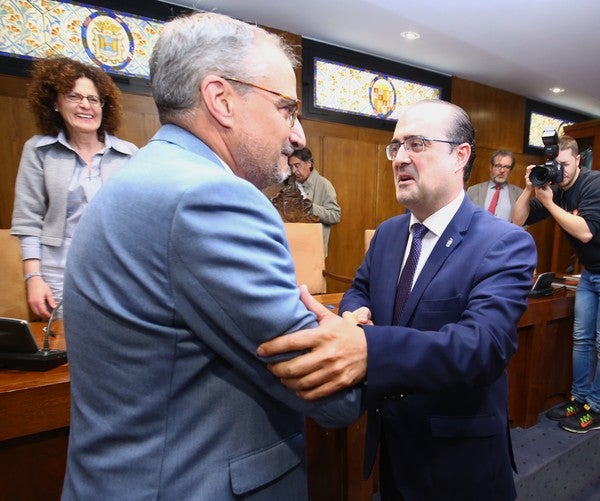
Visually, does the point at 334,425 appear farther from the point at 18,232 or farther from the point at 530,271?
the point at 18,232

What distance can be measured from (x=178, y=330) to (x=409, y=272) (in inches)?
28.9

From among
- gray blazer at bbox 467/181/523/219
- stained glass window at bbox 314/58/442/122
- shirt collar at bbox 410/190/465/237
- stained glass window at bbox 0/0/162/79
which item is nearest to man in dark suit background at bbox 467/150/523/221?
gray blazer at bbox 467/181/523/219

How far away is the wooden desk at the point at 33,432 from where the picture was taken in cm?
98

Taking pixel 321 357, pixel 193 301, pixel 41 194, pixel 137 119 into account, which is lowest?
pixel 321 357

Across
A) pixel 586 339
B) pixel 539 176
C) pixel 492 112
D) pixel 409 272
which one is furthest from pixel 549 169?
pixel 492 112

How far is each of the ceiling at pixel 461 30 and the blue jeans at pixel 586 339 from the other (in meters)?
2.51

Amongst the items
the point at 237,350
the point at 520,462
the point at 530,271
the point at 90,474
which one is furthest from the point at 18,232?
the point at 520,462

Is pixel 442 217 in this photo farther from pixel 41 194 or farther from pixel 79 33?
pixel 79 33

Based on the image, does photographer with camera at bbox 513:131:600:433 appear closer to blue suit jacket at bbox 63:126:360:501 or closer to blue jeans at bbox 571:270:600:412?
blue jeans at bbox 571:270:600:412

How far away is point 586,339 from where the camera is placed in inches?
93.9

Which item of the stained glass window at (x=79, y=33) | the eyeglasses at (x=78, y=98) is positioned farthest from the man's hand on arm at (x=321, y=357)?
the stained glass window at (x=79, y=33)

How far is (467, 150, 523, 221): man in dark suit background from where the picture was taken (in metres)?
4.01

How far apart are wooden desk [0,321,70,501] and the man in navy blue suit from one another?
31.8 inches

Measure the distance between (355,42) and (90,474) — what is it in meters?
4.57
